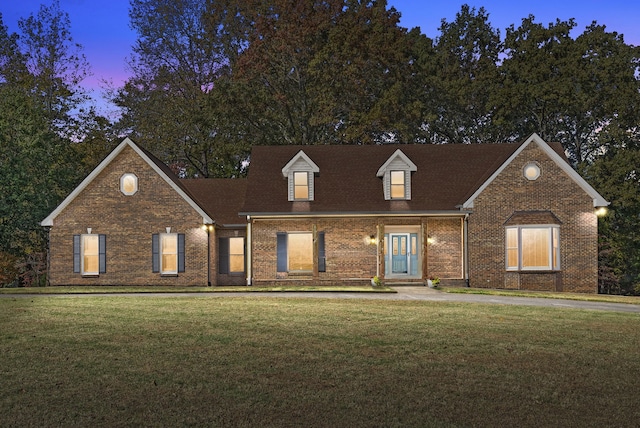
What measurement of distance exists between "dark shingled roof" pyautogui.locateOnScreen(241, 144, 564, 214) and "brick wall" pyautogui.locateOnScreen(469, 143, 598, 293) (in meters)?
0.98

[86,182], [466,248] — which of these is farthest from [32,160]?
[466,248]

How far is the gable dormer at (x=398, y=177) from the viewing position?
30172 mm

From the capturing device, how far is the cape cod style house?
93.0 ft

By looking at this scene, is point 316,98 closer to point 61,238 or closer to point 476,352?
point 61,238

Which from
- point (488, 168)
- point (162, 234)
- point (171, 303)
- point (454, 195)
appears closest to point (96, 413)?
point (171, 303)

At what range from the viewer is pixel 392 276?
3020 centimetres

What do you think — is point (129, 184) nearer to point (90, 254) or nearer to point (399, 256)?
point (90, 254)

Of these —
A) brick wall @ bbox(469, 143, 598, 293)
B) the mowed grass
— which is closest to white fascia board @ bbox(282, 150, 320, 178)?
brick wall @ bbox(469, 143, 598, 293)

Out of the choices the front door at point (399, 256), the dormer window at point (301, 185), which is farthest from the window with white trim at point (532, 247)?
the dormer window at point (301, 185)

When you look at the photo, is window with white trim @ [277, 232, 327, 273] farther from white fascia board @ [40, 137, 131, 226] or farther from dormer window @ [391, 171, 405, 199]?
white fascia board @ [40, 137, 131, 226]

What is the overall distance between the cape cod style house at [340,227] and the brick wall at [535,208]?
4 cm

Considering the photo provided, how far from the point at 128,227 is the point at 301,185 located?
7683 mm

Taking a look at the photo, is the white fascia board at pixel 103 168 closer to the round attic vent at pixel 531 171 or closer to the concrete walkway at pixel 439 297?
the concrete walkway at pixel 439 297

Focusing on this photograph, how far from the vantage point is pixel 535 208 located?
28484 millimetres
